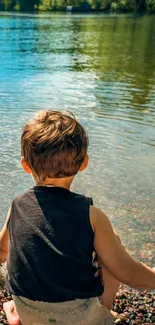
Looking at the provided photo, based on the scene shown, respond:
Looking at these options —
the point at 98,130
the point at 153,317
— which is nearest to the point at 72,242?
the point at 153,317

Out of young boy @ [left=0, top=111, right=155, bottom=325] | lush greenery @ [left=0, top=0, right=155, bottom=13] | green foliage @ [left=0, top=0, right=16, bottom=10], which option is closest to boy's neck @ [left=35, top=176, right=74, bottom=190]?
young boy @ [left=0, top=111, right=155, bottom=325]

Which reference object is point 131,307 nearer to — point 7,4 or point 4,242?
point 4,242

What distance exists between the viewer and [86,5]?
13075 centimetres

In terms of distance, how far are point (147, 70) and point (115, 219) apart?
A: 16963 mm

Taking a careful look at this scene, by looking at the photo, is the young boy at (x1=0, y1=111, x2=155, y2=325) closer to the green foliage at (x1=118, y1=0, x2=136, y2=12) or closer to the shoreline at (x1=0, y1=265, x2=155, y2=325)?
the shoreline at (x1=0, y1=265, x2=155, y2=325)

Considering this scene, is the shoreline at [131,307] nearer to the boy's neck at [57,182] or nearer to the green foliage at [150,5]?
the boy's neck at [57,182]

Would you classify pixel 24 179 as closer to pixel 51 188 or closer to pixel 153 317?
pixel 153 317

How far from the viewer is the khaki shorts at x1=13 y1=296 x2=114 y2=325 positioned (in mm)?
2828

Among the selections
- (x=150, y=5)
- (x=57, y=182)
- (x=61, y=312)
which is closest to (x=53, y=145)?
(x=57, y=182)

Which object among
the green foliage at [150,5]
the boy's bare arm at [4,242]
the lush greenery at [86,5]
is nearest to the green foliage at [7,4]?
the lush greenery at [86,5]

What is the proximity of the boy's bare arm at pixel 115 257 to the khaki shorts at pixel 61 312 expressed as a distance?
0.84 ft

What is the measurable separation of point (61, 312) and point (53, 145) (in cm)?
110

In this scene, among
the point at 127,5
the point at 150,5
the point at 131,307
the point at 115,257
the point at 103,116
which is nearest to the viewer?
the point at 115,257

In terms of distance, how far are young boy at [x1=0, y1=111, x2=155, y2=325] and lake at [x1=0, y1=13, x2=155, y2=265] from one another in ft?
10.6
